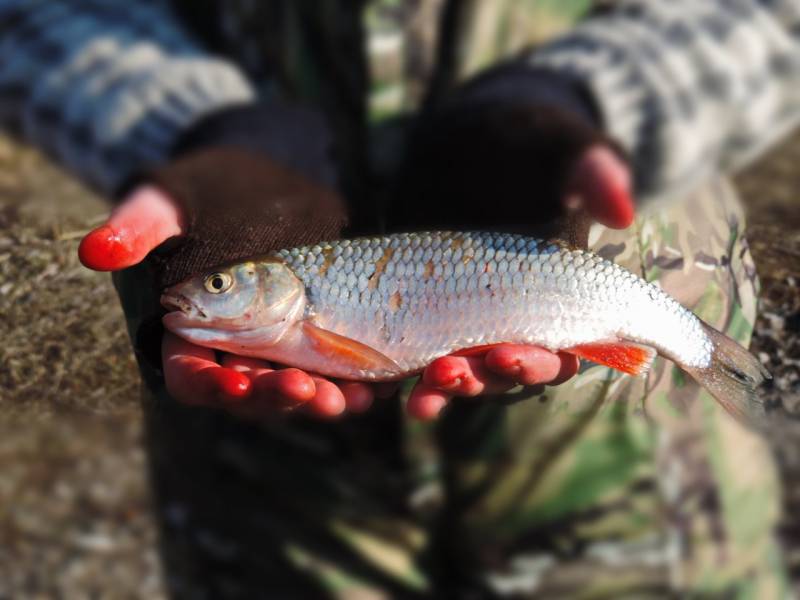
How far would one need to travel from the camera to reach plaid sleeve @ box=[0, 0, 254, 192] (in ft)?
5.37

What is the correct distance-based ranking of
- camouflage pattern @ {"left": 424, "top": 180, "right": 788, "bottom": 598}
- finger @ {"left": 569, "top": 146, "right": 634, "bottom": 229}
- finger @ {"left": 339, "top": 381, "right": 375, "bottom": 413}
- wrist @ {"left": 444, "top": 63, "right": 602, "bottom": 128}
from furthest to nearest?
camouflage pattern @ {"left": 424, "top": 180, "right": 788, "bottom": 598} → wrist @ {"left": 444, "top": 63, "right": 602, "bottom": 128} → finger @ {"left": 339, "top": 381, "right": 375, "bottom": 413} → finger @ {"left": 569, "top": 146, "right": 634, "bottom": 229}

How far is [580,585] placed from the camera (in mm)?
1566

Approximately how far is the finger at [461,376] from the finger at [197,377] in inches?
9.5

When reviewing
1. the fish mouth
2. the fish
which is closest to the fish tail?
the fish

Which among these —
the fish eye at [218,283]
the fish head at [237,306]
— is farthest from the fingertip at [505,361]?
the fish eye at [218,283]

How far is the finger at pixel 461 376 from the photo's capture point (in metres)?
0.97

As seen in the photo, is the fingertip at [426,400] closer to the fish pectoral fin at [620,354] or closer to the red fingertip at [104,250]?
the fish pectoral fin at [620,354]

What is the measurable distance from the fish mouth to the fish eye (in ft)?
0.12

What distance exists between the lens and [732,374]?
3.07ft

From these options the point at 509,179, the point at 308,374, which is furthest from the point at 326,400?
the point at 509,179

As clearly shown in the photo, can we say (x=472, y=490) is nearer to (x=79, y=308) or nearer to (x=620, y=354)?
(x=620, y=354)

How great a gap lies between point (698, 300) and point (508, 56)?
0.85 m

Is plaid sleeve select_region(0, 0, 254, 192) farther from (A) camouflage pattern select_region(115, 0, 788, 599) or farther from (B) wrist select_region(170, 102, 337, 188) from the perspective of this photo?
(A) camouflage pattern select_region(115, 0, 788, 599)

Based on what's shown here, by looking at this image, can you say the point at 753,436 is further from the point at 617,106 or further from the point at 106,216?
the point at 106,216
